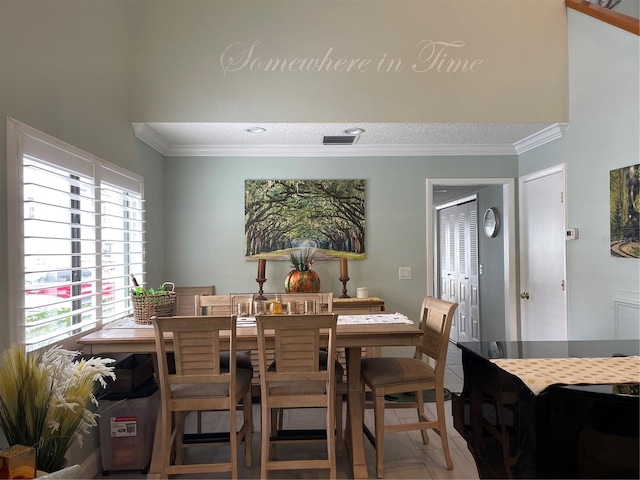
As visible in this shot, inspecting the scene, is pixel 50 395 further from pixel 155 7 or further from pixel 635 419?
pixel 155 7

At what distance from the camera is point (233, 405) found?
2.41 meters

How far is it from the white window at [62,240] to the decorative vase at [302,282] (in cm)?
138

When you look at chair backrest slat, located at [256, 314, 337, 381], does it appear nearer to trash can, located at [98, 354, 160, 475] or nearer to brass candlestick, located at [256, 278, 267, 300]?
trash can, located at [98, 354, 160, 475]

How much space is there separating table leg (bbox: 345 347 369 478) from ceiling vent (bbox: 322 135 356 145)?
1964 millimetres

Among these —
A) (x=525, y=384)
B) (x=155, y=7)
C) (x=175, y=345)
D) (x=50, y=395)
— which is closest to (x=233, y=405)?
(x=175, y=345)

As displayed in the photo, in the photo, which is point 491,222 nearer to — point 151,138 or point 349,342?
point 349,342

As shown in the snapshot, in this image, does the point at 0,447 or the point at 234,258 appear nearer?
the point at 0,447

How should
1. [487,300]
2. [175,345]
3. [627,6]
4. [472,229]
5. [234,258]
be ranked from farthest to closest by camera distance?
[472,229] → [487,300] → [234,258] → [627,6] → [175,345]

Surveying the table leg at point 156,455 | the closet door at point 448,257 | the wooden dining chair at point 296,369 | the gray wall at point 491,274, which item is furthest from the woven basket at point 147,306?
the closet door at point 448,257

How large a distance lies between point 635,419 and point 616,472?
0.19 meters

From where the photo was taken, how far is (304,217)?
4.24 metres

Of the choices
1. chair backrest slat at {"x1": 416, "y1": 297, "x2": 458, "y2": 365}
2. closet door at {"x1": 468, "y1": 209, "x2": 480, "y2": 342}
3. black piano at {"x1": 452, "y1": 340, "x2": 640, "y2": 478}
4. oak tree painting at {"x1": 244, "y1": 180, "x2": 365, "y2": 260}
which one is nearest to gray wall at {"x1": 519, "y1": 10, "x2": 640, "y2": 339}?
chair backrest slat at {"x1": 416, "y1": 297, "x2": 458, "y2": 365}

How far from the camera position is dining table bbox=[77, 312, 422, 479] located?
2461 millimetres

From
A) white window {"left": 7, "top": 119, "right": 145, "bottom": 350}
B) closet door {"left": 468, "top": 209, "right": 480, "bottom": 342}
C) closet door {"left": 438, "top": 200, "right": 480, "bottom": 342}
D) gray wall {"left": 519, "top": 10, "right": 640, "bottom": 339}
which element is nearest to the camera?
white window {"left": 7, "top": 119, "right": 145, "bottom": 350}
